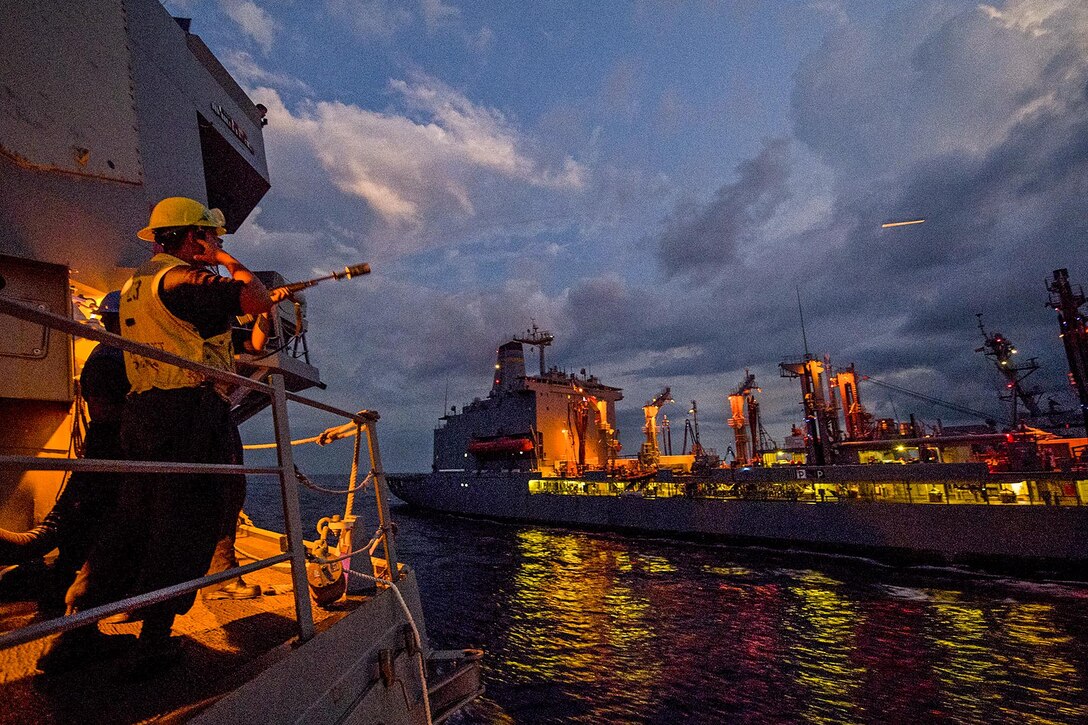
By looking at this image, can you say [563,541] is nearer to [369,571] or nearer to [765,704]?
[765,704]

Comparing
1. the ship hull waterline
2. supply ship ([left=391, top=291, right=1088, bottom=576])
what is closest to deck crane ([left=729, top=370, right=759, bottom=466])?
supply ship ([left=391, top=291, right=1088, bottom=576])

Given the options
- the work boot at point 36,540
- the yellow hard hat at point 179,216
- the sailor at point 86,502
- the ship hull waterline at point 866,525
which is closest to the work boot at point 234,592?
the sailor at point 86,502

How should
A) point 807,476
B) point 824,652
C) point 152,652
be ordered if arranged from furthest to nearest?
point 807,476, point 824,652, point 152,652

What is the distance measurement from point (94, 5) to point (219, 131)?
11.7ft

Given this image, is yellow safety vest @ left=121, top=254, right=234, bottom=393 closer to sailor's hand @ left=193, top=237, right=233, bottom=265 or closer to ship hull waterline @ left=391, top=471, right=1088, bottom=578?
sailor's hand @ left=193, top=237, right=233, bottom=265

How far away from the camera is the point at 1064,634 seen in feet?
31.3

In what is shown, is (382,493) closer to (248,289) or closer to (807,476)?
(248,289)

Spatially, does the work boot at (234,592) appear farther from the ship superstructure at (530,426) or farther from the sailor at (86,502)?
the ship superstructure at (530,426)

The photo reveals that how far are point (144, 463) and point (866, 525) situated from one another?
70.3 feet

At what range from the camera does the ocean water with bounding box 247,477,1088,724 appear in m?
6.72

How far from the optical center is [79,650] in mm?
1942

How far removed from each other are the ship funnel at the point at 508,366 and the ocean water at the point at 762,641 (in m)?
23.0

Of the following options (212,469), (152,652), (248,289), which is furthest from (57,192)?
(212,469)

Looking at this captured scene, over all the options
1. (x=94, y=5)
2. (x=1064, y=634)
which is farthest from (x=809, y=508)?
(x=94, y=5)
